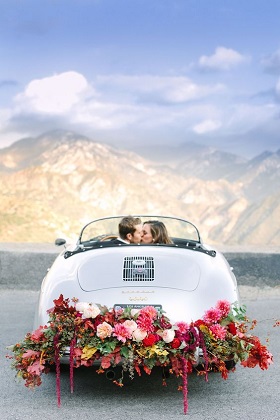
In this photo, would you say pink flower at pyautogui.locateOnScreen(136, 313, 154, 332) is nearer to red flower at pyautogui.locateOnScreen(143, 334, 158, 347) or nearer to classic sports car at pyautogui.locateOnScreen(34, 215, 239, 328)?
red flower at pyautogui.locateOnScreen(143, 334, 158, 347)

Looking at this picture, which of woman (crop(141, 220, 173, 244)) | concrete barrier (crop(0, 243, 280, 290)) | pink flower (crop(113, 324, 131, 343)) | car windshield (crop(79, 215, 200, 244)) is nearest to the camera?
pink flower (crop(113, 324, 131, 343))

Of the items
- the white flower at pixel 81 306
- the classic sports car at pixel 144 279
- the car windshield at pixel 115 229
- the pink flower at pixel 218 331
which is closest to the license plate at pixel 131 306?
the classic sports car at pixel 144 279

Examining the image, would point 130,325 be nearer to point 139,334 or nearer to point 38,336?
point 139,334

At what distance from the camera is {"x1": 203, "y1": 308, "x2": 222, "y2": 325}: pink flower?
5.33m

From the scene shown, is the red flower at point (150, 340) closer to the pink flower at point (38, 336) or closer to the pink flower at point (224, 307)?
the pink flower at point (224, 307)

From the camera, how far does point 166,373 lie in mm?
5438

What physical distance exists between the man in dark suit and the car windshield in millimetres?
170

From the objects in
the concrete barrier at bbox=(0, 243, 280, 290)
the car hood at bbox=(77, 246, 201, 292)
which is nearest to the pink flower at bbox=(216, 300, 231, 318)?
the car hood at bbox=(77, 246, 201, 292)

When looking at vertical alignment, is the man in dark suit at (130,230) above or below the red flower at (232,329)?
above

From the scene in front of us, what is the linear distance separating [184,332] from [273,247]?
6689 mm

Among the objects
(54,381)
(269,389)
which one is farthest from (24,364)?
(269,389)

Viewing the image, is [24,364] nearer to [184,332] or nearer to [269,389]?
[184,332]

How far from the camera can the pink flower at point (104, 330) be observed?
17.0ft

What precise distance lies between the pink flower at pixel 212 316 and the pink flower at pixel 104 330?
64 centimetres
